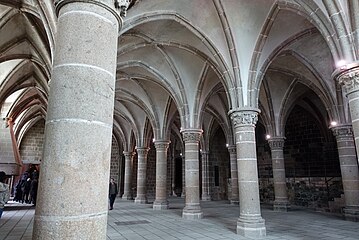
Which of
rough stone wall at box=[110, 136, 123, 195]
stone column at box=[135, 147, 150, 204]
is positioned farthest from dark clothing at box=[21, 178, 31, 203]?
rough stone wall at box=[110, 136, 123, 195]

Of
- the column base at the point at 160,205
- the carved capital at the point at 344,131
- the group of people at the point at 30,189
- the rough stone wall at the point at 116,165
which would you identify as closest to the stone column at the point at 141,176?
the group of people at the point at 30,189

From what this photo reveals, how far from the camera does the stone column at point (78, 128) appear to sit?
70.3 inches

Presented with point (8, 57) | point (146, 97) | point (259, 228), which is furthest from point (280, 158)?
point (8, 57)

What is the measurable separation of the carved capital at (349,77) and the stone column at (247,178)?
256cm

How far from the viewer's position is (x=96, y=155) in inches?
76.9

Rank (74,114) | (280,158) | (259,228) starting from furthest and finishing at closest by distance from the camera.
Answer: (280,158) < (259,228) < (74,114)

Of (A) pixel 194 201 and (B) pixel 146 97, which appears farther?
(B) pixel 146 97

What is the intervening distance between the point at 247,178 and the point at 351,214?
4.54 metres

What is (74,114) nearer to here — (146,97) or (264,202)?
(146,97)

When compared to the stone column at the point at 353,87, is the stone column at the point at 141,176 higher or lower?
lower

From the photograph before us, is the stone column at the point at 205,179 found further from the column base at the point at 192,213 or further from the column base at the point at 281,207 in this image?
the column base at the point at 192,213

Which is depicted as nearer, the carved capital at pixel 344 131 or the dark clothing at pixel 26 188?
the carved capital at pixel 344 131

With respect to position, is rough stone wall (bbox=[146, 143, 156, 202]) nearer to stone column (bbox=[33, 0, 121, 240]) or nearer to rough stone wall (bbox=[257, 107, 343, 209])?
rough stone wall (bbox=[257, 107, 343, 209])

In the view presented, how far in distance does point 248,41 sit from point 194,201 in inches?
209
